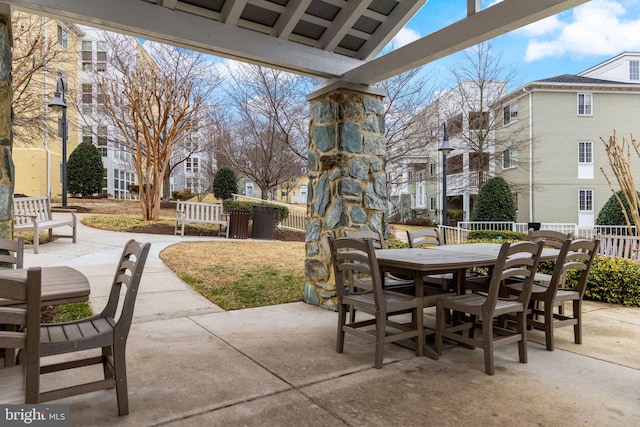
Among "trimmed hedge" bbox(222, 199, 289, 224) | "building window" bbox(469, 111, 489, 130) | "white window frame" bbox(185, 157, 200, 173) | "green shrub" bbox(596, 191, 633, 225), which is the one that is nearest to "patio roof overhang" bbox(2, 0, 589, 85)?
"trimmed hedge" bbox(222, 199, 289, 224)

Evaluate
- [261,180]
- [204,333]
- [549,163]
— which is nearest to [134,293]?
[204,333]

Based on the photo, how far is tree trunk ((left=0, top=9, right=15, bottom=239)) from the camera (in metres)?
3.03

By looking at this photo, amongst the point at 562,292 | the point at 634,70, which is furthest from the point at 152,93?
the point at 634,70

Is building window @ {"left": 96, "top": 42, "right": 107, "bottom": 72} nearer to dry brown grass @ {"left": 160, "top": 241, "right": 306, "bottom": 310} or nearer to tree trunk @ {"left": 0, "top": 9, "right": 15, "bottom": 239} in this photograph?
dry brown grass @ {"left": 160, "top": 241, "right": 306, "bottom": 310}

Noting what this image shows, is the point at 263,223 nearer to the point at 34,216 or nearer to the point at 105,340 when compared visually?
the point at 34,216

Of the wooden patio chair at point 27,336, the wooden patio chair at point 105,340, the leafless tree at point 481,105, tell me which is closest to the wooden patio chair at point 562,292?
the wooden patio chair at point 105,340

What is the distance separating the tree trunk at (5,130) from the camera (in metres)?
3.03

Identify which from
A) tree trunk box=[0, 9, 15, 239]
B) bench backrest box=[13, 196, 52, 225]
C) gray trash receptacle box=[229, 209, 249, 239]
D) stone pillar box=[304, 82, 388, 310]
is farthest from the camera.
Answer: gray trash receptacle box=[229, 209, 249, 239]

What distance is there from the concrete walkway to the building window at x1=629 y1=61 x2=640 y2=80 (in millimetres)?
20663

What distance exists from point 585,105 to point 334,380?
1928 centimetres

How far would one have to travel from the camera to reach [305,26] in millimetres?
4355

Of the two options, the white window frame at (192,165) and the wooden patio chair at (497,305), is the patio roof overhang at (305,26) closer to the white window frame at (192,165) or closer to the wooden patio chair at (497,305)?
the wooden patio chair at (497,305)

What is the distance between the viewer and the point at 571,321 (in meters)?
3.59

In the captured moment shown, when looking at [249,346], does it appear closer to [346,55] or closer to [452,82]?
[346,55]
